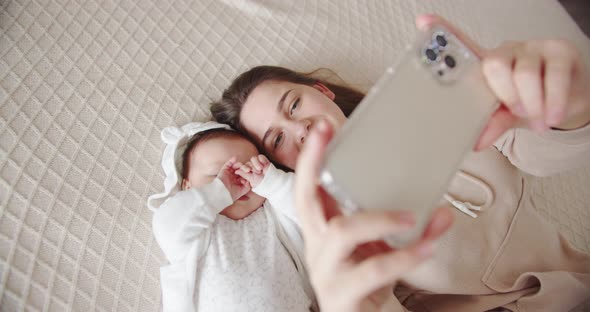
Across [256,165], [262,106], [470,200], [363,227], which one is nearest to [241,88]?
[262,106]

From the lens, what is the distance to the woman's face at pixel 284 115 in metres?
0.76

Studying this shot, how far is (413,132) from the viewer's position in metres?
0.37

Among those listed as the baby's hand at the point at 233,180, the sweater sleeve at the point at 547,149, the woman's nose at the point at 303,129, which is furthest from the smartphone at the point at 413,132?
the baby's hand at the point at 233,180

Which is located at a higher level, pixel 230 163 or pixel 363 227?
pixel 363 227

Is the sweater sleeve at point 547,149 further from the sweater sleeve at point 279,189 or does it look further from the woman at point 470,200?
the sweater sleeve at point 279,189

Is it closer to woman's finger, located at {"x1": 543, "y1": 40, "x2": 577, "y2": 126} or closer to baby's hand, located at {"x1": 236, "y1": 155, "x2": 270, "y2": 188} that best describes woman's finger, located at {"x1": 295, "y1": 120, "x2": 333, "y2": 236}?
woman's finger, located at {"x1": 543, "y1": 40, "x2": 577, "y2": 126}

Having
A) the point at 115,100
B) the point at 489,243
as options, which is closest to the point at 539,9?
the point at 489,243

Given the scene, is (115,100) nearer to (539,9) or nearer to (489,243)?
(489,243)

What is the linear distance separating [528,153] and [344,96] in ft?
1.35

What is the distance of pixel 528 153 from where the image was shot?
0.67 m

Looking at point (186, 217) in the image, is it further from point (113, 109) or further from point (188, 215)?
point (113, 109)

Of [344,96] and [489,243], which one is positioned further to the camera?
[344,96]

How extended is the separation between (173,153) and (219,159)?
8cm

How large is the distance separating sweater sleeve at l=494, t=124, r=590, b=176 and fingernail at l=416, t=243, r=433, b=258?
1.25ft
